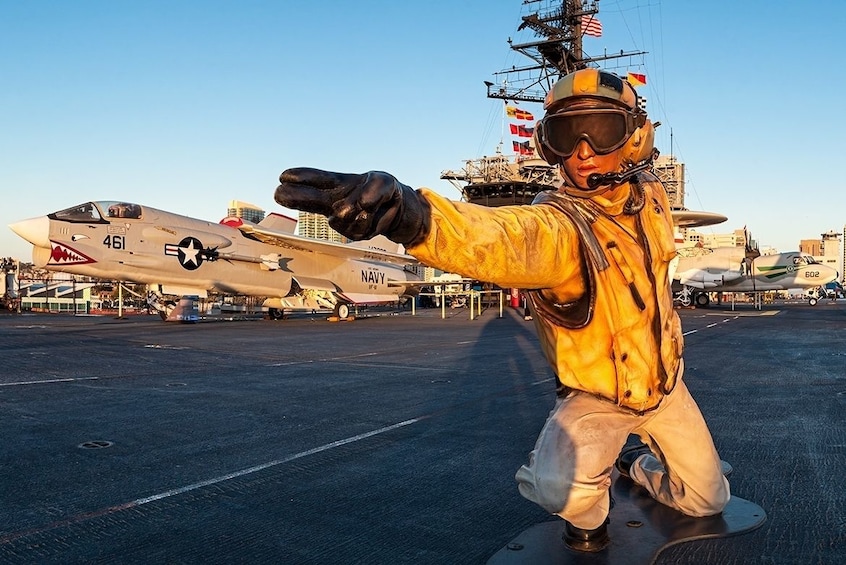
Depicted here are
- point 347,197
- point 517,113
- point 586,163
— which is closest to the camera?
point 347,197

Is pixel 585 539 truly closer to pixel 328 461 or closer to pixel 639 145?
pixel 639 145

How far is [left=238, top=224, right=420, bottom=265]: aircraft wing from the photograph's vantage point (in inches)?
990

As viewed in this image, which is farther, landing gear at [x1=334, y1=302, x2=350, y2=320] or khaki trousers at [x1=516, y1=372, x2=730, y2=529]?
landing gear at [x1=334, y1=302, x2=350, y2=320]

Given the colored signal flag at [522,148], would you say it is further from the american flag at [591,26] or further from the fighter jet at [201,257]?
the fighter jet at [201,257]

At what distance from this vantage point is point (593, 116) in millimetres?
2371

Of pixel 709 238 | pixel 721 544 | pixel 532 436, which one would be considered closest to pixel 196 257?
pixel 532 436

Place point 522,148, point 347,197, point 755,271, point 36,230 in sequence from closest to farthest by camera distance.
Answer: point 347,197 < point 36,230 < point 755,271 < point 522,148

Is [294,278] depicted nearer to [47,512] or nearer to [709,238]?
[47,512]

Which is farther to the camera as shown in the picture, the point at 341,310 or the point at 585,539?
the point at 341,310

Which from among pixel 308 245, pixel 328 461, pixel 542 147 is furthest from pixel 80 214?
pixel 542 147

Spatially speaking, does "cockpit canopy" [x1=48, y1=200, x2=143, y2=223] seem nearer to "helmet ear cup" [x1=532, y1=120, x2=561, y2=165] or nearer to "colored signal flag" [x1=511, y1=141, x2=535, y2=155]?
"helmet ear cup" [x1=532, y1=120, x2=561, y2=165]

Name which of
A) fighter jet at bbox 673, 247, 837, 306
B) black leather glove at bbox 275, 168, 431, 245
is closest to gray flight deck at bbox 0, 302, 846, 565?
black leather glove at bbox 275, 168, 431, 245

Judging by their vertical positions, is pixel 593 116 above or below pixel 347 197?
above

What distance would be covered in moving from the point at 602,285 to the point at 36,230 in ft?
69.5
